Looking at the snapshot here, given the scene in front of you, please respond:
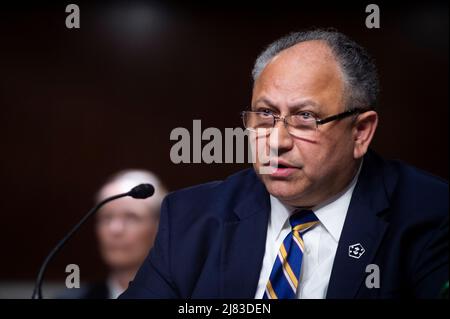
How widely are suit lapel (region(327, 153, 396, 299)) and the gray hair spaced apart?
0.27 m

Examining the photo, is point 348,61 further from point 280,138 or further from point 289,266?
point 289,266

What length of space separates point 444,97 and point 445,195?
517 mm

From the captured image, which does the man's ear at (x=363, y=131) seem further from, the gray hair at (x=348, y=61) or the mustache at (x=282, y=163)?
the mustache at (x=282, y=163)

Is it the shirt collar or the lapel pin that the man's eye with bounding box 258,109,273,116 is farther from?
the lapel pin

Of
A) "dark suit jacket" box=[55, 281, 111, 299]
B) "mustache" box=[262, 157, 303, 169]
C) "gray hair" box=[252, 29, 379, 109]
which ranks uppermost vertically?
Answer: "gray hair" box=[252, 29, 379, 109]

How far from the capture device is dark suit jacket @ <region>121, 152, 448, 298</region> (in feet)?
5.53

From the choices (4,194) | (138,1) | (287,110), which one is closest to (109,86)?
(138,1)

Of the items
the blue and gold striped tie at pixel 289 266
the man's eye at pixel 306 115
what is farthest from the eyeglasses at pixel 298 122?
the blue and gold striped tie at pixel 289 266

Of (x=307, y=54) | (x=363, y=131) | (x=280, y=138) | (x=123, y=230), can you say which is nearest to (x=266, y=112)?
(x=280, y=138)

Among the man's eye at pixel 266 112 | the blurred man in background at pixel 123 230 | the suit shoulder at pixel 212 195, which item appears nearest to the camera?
the man's eye at pixel 266 112

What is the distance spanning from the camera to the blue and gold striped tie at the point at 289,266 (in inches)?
68.6

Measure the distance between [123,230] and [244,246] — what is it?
2.03 ft

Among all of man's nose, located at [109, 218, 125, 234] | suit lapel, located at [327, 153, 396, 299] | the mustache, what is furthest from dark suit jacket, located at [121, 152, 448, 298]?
man's nose, located at [109, 218, 125, 234]

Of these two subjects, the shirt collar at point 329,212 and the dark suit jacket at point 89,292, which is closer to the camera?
the shirt collar at point 329,212
